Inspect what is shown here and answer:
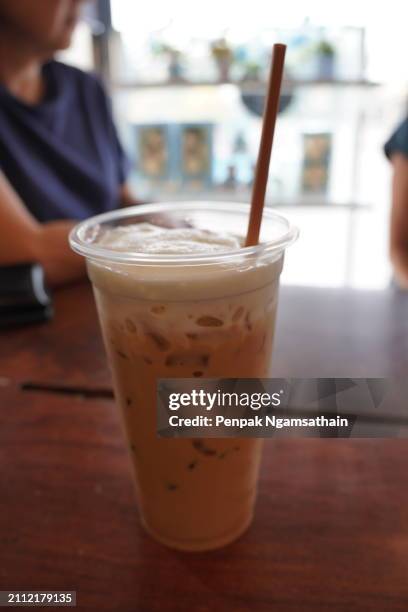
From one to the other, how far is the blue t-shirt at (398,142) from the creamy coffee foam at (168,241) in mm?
1191

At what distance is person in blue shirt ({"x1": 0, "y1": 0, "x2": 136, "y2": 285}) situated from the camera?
3.49ft

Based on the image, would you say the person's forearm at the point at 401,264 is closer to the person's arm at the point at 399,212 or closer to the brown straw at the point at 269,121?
the person's arm at the point at 399,212

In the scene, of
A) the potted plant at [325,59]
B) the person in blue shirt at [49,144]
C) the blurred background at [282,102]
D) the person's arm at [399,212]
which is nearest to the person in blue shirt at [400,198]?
the person's arm at [399,212]

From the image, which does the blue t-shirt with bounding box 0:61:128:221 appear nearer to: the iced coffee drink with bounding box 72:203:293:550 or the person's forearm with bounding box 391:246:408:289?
the person's forearm with bounding box 391:246:408:289

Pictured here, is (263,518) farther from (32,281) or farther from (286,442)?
(32,281)

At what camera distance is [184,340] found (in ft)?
1.20

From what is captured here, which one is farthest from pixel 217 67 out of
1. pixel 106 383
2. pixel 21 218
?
pixel 106 383

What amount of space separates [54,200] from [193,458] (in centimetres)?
110

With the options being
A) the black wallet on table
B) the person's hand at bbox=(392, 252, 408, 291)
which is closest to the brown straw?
the black wallet on table

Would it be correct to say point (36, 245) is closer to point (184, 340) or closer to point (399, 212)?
point (184, 340)

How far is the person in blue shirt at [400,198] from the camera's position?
1404 mm

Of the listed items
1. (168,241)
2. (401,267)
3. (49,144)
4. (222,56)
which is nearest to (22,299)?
(168,241)

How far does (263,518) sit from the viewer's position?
17.5 inches

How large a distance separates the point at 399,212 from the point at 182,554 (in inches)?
49.6
